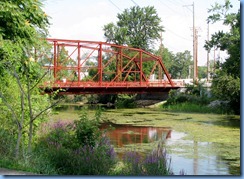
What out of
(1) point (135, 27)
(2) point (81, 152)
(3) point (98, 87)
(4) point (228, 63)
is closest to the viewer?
(2) point (81, 152)

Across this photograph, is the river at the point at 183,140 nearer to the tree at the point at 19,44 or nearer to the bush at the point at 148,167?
the bush at the point at 148,167

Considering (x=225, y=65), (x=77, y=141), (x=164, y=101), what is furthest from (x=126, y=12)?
(x=164, y=101)

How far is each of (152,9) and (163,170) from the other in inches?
150

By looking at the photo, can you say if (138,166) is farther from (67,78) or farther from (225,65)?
(225,65)

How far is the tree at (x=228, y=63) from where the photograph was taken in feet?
59.3

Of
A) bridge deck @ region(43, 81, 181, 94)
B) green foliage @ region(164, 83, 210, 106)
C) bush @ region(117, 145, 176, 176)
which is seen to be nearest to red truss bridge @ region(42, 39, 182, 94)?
bridge deck @ region(43, 81, 181, 94)

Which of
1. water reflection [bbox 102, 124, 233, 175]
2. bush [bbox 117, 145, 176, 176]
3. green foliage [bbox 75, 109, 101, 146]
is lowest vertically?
water reflection [bbox 102, 124, 233, 175]

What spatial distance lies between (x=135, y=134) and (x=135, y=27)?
403 cm

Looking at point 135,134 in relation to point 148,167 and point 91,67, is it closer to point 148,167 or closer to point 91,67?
point 91,67

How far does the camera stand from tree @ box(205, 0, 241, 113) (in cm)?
1808

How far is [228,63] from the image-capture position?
66.6 feet

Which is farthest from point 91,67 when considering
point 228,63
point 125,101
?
point 228,63

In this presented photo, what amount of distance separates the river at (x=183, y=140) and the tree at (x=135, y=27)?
6.64 feet

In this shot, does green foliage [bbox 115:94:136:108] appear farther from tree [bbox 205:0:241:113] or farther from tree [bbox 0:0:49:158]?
tree [bbox 0:0:49:158]
